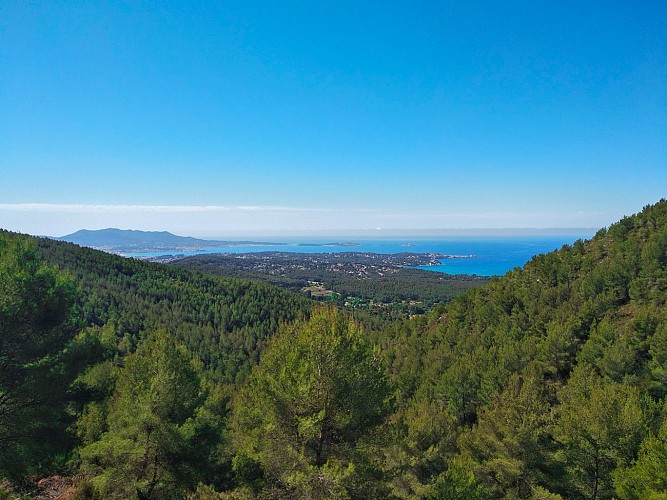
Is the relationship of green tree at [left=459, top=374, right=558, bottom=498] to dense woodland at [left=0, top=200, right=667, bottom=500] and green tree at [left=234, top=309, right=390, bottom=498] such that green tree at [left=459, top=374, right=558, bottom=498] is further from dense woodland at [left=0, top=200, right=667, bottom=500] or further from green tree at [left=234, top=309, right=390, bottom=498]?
green tree at [left=234, top=309, right=390, bottom=498]

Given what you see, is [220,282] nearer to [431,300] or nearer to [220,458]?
[431,300]

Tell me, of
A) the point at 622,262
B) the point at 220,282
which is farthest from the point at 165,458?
the point at 220,282

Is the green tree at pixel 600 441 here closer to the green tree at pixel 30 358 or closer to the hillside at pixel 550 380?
the hillside at pixel 550 380

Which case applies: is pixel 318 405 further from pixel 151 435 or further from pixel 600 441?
pixel 600 441

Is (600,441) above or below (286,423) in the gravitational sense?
below

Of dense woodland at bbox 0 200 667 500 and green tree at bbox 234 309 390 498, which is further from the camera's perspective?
dense woodland at bbox 0 200 667 500

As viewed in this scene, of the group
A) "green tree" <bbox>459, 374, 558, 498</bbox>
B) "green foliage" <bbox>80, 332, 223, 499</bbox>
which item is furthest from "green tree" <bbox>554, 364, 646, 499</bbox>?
"green foliage" <bbox>80, 332, 223, 499</bbox>

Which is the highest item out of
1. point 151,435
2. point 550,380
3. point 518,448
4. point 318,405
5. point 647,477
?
point 318,405

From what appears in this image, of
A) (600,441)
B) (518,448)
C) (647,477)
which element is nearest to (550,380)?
(600,441)
